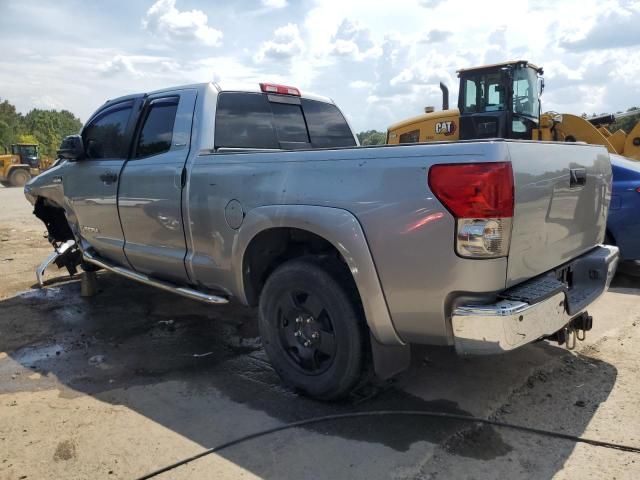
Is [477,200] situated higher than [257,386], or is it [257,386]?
[477,200]

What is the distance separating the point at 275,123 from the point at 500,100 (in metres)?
7.64

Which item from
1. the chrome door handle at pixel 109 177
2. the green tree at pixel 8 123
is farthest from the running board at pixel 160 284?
the green tree at pixel 8 123

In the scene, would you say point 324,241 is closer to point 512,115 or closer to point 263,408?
point 263,408

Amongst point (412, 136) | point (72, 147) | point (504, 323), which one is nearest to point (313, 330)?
point (504, 323)

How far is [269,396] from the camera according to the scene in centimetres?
357

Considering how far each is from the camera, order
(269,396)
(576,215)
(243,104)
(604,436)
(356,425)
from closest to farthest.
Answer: (604,436), (356,425), (576,215), (269,396), (243,104)

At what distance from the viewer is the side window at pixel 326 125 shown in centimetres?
508

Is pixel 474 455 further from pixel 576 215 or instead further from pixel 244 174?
pixel 244 174

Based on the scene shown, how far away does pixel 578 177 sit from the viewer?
3262mm

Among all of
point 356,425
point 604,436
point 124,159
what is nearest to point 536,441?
point 604,436

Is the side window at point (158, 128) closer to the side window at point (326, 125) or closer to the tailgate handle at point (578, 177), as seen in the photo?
the side window at point (326, 125)

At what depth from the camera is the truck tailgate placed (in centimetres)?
274

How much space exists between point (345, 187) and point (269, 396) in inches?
60.2

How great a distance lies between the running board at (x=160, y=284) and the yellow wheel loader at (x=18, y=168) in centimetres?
2895
